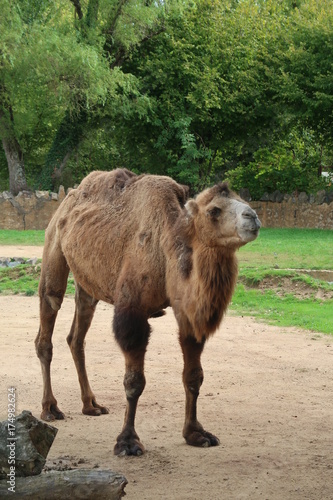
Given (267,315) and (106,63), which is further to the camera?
(106,63)

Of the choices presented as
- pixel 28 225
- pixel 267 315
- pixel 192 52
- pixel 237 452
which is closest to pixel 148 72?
pixel 192 52

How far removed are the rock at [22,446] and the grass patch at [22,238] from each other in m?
17.6

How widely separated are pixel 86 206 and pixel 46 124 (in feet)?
106

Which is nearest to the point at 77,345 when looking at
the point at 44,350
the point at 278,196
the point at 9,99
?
the point at 44,350

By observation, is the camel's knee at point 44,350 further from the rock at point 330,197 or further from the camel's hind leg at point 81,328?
the rock at point 330,197

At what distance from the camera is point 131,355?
5562 mm

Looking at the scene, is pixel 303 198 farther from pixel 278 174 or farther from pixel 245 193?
pixel 245 193

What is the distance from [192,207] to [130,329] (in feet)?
3.40

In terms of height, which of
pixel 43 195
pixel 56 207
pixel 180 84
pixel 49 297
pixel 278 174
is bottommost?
pixel 56 207

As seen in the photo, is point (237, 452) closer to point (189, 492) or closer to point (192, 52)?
point (189, 492)

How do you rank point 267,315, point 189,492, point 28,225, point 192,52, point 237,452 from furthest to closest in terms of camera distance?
point 192,52 < point 28,225 < point 267,315 < point 237,452 < point 189,492

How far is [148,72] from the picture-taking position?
32781 millimetres

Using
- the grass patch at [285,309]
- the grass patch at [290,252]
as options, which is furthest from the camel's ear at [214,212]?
the grass patch at [290,252]

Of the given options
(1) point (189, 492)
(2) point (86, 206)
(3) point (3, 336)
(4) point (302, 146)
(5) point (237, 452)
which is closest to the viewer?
(1) point (189, 492)
